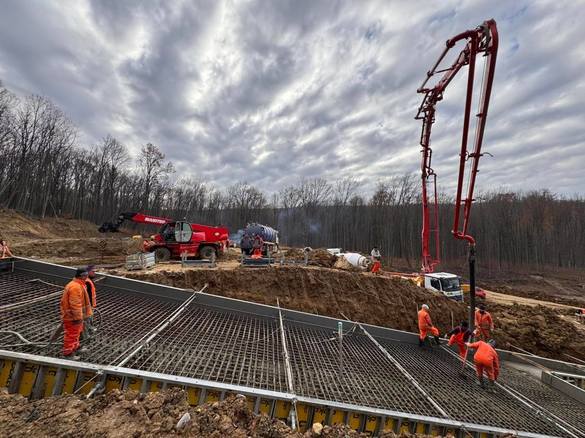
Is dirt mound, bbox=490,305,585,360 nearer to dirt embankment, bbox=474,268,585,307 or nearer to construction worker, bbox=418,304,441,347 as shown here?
construction worker, bbox=418,304,441,347

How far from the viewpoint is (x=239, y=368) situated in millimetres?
5082

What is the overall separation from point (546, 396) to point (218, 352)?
9.24 m

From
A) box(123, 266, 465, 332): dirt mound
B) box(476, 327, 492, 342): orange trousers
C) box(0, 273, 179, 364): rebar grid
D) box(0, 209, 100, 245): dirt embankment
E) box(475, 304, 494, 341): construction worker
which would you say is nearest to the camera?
box(0, 273, 179, 364): rebar grid

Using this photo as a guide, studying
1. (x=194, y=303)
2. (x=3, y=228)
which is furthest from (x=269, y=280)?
(x=3, y=228)

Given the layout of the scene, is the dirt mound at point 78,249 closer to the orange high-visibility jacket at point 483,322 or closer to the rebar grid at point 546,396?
the orange high-visibility jacket at point 483,322

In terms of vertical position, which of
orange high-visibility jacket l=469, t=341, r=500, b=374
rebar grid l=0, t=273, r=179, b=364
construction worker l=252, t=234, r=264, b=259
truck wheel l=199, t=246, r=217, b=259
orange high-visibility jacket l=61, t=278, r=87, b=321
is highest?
construction worker l=252, t=234, r=264, b=259

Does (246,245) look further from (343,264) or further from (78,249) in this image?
(78,249)

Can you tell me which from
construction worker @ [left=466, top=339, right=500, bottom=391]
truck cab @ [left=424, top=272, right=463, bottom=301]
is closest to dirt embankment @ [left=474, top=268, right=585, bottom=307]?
truck cab @ [left=424, top=272, right=463, bottom=301]

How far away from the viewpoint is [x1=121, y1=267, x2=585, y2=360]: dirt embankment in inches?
509

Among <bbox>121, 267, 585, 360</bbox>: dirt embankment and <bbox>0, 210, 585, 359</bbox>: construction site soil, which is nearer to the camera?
<bbox>0, 210, 585, 359</bbox>: construction site soil

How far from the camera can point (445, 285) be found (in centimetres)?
1566

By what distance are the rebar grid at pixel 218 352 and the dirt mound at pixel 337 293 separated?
481 cm

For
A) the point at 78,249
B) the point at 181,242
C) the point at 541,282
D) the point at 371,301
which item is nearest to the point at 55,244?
the point at 78,249

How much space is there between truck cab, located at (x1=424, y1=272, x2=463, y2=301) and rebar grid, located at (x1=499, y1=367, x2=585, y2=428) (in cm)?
600
